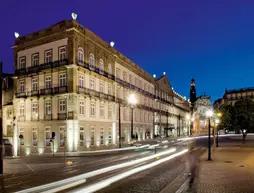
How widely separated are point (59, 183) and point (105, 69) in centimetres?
4094

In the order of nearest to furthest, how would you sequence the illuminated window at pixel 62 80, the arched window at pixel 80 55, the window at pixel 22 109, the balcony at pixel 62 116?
the balcony at pixel 62 116 < the illuminated window at pixel 62 80 < the arched window at pixel 80 55 < the window at pixel 22 109

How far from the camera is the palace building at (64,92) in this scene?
4650cm

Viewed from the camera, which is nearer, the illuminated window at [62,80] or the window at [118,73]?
the illuminated window at [62,80]

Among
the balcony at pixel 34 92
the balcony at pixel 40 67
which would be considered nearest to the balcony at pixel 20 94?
the balcony at pixel 34 92

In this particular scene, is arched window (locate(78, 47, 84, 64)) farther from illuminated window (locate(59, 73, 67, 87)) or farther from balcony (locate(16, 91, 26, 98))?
balcony (locate(16, 91, 26, 98))

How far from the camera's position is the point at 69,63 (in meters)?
46.3

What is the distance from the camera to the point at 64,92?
46562mm

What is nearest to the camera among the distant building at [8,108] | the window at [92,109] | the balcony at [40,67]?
the balcony at [40,67]

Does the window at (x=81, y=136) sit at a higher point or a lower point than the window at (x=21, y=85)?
lower

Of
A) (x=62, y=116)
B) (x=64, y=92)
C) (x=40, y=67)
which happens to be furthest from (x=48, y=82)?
(x=62, y=116)

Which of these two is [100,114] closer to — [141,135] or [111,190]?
[141,135]

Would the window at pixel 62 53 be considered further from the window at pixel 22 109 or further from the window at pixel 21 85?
the window at pixel 22 109

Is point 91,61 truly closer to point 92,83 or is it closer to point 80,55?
point 92,83

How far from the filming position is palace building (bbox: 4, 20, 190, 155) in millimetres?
46500
